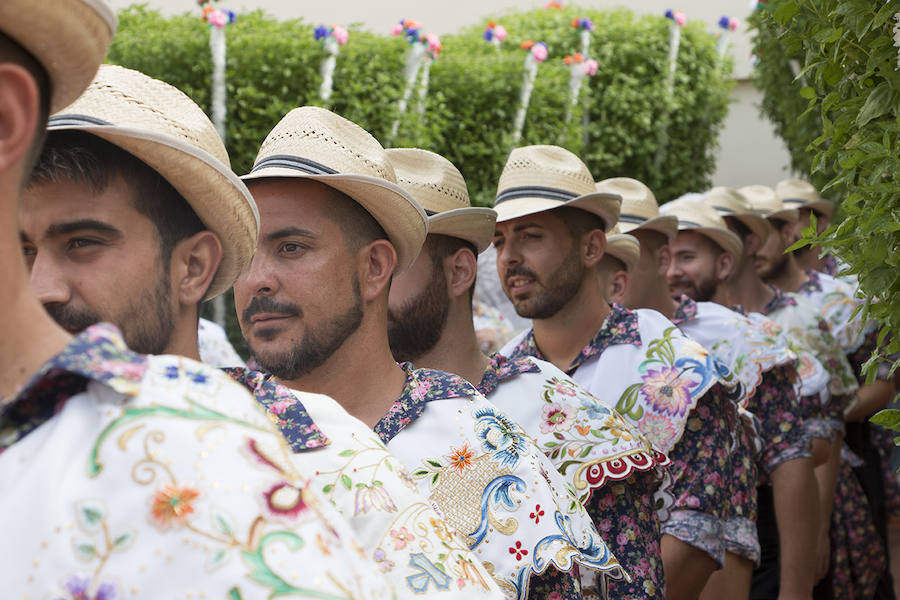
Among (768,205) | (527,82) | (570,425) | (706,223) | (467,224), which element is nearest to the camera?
(570,425)

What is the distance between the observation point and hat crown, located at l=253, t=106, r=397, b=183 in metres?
2.92

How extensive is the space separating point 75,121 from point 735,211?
20.1 ft

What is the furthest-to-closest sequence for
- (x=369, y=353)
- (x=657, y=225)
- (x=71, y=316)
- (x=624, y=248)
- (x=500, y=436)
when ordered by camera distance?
(x=657, y=225), (x=624, y=248), (x=369, y=353), (x=500, y=436), (x=71, y=316)

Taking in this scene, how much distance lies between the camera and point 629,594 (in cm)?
347

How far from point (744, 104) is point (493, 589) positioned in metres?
16.1

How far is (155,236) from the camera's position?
6.75ft

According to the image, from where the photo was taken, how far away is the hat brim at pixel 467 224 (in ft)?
12.5

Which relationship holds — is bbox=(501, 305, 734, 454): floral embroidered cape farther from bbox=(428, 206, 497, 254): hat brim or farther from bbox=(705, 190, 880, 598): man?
bbox=(705, 190, 880, 598): man

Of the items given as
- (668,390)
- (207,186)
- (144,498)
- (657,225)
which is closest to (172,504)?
(144,498)

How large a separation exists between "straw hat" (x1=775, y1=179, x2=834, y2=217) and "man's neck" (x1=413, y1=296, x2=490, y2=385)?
237 inches

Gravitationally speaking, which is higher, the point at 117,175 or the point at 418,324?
the point at 117,175

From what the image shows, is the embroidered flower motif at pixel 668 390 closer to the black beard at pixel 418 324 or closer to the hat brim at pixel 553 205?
the hat brim at pixel 553 205

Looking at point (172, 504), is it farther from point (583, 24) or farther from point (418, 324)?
point (583, 24)

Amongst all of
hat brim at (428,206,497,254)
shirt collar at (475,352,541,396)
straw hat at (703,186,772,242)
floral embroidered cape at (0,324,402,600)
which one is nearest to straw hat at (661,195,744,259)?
straw hat at (703,186,772,242)
